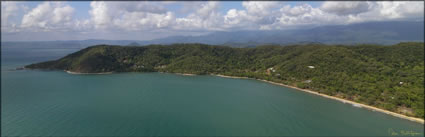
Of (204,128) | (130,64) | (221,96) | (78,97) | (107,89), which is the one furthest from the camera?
(130,64)

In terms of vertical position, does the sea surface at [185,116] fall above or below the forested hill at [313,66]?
below

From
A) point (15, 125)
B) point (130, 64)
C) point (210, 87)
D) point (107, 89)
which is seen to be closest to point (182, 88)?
point (210, 87)

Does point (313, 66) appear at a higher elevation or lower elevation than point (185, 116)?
higher

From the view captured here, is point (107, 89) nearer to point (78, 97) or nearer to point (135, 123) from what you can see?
point (78, 97)

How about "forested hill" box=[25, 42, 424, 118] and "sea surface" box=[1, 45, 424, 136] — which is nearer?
"sea surface" box=[1, 45, 424, 136]

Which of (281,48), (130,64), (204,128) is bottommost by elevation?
(204,128)

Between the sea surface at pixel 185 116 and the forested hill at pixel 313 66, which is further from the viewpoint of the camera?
the forested hill at pixel 313 66

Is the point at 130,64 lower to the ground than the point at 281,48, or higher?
lower

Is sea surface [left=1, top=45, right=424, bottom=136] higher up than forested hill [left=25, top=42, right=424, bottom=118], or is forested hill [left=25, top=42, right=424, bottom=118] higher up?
forested hill [left=25, top=42, right=424, bottom=118]
